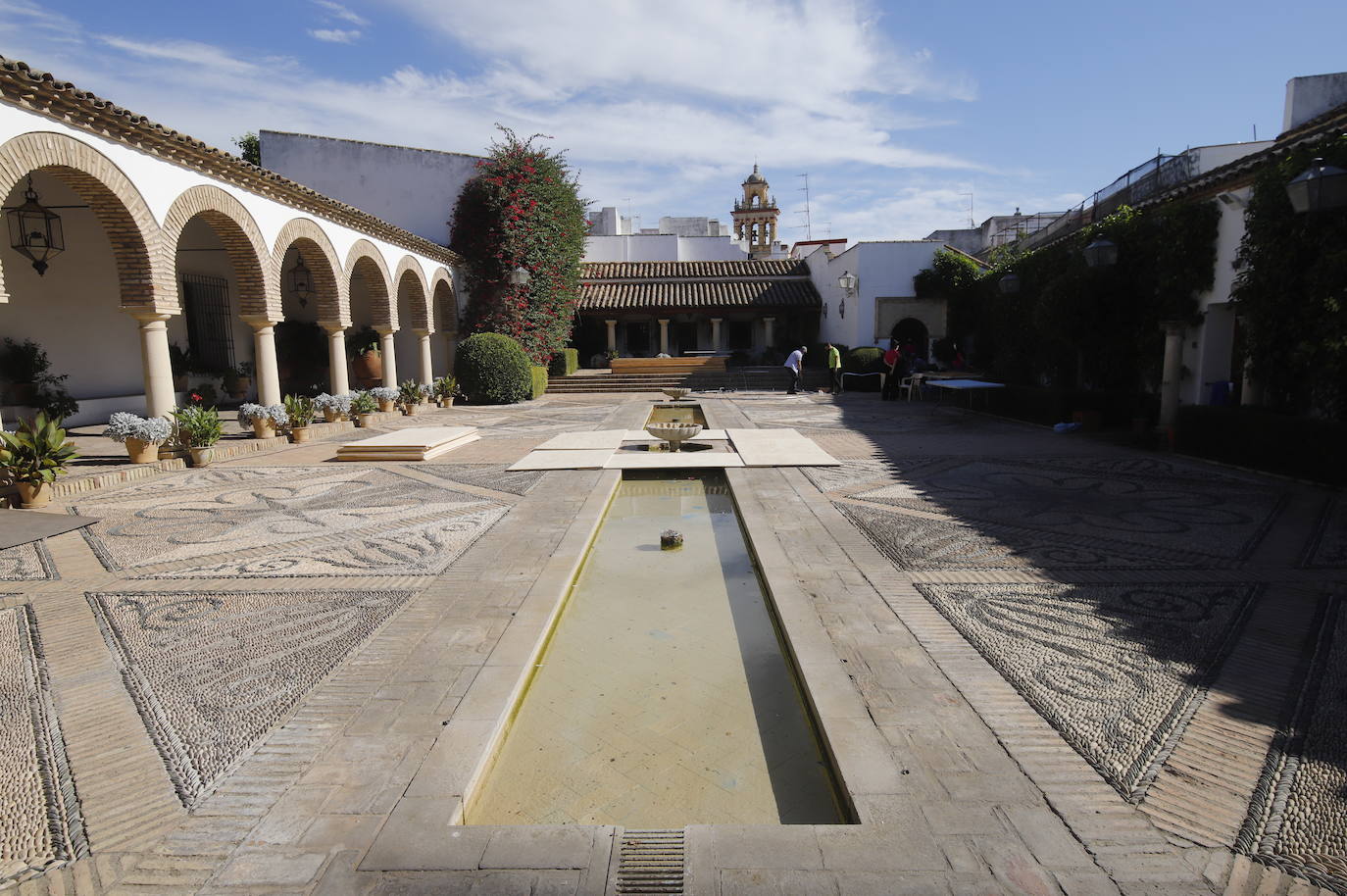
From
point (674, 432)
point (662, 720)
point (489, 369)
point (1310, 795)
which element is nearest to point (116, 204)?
point (674, 432)

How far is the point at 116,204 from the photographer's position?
9.12 metres

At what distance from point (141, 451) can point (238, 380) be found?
8.16 meters

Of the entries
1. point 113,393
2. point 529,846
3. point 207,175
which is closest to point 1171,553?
point 529,846

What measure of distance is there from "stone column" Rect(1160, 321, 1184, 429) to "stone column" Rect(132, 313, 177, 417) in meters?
13.9

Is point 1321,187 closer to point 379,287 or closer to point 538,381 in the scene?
point 379,287

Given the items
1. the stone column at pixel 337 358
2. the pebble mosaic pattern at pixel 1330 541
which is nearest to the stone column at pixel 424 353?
the stone column at pixel 337 358

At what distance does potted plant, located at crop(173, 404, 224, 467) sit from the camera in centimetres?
987

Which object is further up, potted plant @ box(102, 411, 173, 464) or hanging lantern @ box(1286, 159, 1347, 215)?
hanging lantern @ box(1286, 159, 1347, 215)

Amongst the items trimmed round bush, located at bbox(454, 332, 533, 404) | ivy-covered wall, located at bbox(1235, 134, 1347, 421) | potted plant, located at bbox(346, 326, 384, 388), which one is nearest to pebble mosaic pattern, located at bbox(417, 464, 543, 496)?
ivy-covered wall, located at bbox(1235, 134, 1347, 421)

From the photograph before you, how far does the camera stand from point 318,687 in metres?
3.57

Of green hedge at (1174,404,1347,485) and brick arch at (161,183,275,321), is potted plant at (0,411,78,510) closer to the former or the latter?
brick arch at (161,183,275,321)

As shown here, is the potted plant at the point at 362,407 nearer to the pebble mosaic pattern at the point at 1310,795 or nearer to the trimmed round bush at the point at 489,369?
the trimmed round bush at the point at 489,369

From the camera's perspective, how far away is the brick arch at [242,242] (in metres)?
10.6

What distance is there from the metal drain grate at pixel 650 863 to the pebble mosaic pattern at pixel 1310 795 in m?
1.78
